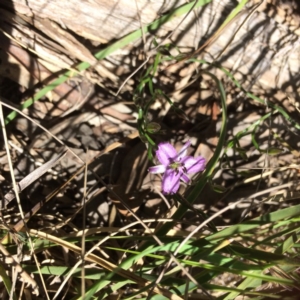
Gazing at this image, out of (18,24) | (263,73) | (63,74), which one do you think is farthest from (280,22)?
(18,24)

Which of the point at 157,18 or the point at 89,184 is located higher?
the point at 157,18

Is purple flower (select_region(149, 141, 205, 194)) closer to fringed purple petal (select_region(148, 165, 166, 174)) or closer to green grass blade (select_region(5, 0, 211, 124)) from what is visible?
fringed purple petal (select_region(148, 165, 166, 174))

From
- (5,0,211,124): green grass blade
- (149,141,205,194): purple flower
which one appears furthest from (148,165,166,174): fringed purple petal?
(5,0,211,124): green grass blade

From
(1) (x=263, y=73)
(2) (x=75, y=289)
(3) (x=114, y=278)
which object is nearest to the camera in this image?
(3) (x=114, y=278)

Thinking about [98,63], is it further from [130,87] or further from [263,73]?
[263,73]

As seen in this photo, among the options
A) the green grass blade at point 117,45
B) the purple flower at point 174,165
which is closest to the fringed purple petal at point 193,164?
the purple flower at point 174,165

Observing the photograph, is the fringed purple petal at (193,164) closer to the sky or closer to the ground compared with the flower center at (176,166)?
closer to the sky

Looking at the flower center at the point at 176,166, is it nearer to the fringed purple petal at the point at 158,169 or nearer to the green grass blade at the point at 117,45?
the fringed purple petal at the point at 158,169
